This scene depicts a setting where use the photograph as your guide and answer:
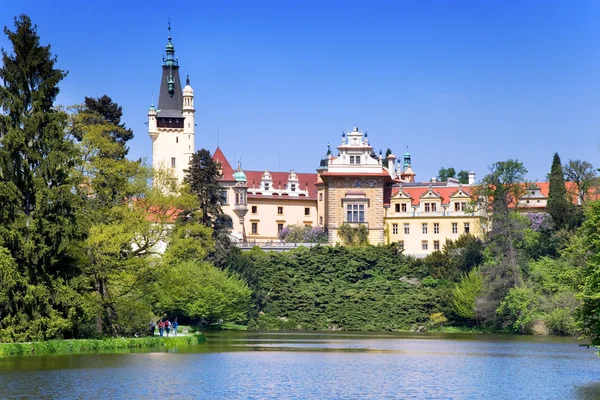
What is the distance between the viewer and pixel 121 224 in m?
42.2

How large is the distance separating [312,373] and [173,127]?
71123 millimetres

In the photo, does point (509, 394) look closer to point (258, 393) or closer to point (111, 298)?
point (258, 393)

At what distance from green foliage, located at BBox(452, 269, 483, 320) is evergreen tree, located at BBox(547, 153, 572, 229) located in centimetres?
664

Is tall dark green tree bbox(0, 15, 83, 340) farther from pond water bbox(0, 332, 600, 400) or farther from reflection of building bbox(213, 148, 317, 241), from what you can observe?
reflection of building bbox(213, 148, 317, 241)

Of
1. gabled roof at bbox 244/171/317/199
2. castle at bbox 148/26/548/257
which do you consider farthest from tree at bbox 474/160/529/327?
gabled roof at bbox 244/171/317/199

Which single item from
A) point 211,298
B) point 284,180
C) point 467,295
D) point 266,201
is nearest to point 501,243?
point 467,295

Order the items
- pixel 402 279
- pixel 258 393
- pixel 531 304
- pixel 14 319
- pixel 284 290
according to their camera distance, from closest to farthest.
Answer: pixel 258 393
pixel 14 319
pixel 531 304
pixel 284 290
pixel 402 279

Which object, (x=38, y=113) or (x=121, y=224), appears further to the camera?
(x=121, y=224)

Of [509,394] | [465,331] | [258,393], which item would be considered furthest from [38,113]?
[465,331]

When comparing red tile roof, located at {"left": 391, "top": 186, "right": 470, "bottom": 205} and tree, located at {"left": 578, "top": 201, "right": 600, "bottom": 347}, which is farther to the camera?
red tile roof, located at {"left": 391, "top": 186, "right": 470, "bottom": 205}

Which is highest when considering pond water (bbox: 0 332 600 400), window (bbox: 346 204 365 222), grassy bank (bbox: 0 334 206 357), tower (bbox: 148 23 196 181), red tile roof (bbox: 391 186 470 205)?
tower (bbox: 148 23 196 181)

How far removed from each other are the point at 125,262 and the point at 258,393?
609 inches

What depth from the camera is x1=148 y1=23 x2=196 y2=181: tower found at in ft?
333

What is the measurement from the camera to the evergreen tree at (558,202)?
69812 mm
